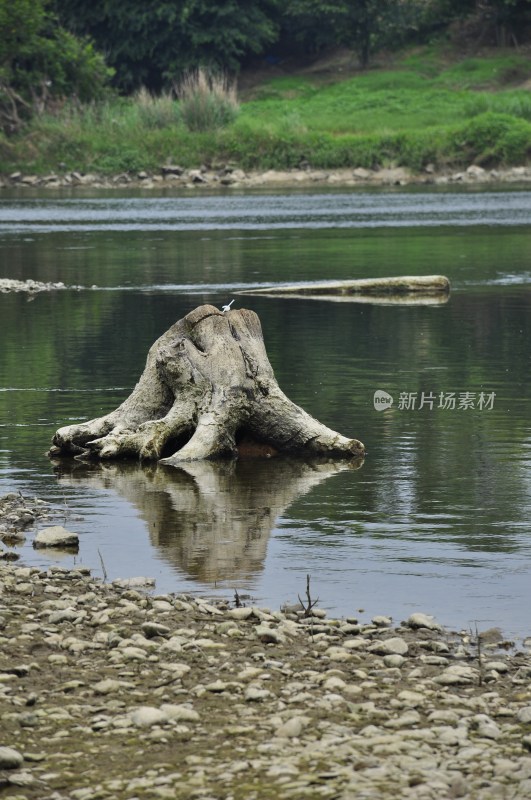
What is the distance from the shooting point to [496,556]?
39.2ft

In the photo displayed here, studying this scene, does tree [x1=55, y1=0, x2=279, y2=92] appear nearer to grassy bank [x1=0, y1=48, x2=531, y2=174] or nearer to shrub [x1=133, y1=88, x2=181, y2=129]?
grassy bank [x1=0, y1=48, x2=531, y2=174]

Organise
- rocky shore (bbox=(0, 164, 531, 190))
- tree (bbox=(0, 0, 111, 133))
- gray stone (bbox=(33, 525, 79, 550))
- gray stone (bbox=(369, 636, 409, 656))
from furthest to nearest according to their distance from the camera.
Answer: tree (bbox=(0, 0, 111, 133)), rocky shore (bbox=(0, 164, 531, 190)), gray stone (bbox=(33, 525, 79, 550)), gray stone (bbox=(369, 636, 409, 656))

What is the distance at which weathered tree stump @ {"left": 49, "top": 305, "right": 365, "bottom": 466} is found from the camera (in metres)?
15.9

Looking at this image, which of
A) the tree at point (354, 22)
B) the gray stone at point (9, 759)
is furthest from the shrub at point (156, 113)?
the gray stone at point (9, 759)

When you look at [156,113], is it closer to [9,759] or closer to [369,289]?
[369,289]

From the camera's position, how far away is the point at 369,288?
32188mm

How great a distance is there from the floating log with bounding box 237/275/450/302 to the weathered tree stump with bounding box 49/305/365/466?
51.4 ft

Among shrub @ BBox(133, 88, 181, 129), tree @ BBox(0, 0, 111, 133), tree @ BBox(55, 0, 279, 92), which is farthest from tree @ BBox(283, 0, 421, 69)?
shrub @ BBox(133, 88, 181, 129)

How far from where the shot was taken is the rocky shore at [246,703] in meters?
7.53

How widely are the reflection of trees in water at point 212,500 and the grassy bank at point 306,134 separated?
219 feet

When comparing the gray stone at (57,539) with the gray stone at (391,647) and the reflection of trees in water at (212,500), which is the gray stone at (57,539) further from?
the gray stone at (391,647)

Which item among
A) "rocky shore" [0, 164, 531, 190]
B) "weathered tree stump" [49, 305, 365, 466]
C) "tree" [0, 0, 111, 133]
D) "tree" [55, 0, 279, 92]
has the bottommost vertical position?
"weathered tree stump" [49, 305, 365, 466]

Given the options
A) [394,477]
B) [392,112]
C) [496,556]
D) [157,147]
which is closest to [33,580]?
[496,556]

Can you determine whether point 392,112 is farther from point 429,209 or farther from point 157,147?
point 429,209
